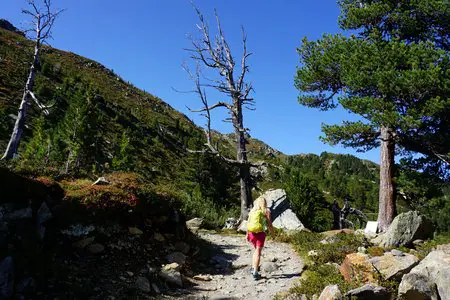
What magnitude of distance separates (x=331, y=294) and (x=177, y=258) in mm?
4141

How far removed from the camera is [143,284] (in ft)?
22.2

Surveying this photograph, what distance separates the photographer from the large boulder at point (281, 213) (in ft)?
51.5

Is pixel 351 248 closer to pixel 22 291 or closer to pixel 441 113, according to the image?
pixel 441 113

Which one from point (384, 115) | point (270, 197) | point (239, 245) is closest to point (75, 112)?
point (270, 197)

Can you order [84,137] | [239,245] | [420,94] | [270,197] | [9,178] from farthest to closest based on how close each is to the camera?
[84,137]
[270,197]
[239,245]
[420,94]
[9,178]

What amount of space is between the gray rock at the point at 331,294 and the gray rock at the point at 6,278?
16.6 feet

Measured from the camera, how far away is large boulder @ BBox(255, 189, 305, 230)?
1570 centimetres

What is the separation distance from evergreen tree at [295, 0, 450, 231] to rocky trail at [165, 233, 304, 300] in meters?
4.96

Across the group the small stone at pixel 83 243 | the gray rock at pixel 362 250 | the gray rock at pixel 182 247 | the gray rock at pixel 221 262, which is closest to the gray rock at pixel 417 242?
the gray rock at pixel 362 250

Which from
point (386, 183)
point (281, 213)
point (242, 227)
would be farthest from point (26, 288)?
point (281, 213)

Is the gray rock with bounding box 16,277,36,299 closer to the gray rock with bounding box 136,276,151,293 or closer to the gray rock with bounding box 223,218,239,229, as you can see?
the gray rock with bounding box 136,276,151,293

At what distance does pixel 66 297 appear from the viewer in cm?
576

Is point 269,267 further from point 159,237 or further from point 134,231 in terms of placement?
point 134,231

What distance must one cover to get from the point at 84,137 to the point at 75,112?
352cm
